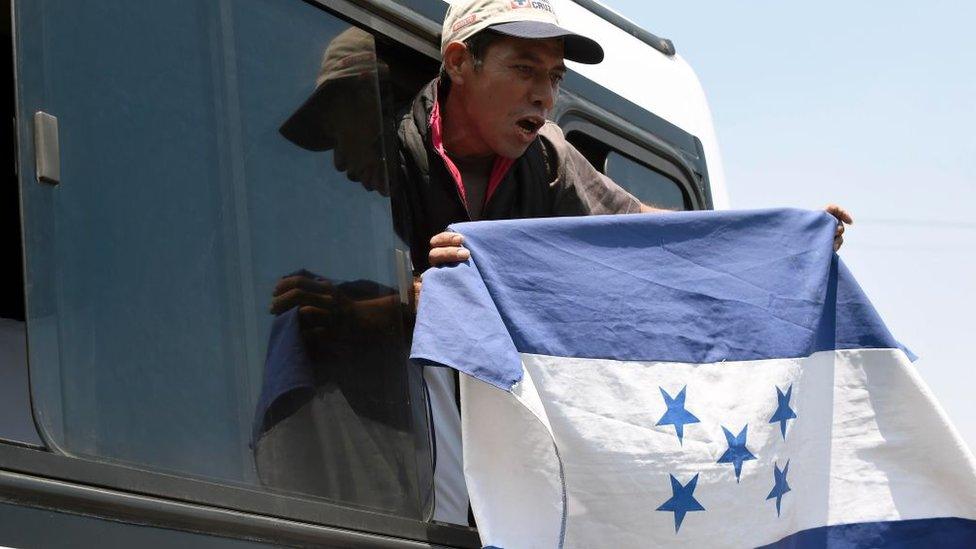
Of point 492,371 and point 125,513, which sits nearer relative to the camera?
point 125,513

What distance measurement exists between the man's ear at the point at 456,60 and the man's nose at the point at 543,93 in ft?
0.56

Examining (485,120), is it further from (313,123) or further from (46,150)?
(46,150)

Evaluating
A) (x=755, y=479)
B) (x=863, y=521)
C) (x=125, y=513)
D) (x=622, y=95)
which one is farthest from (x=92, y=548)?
(x=622, y=95)

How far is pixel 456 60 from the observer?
3430 mm

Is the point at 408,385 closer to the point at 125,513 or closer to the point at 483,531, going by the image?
the point at 483,531

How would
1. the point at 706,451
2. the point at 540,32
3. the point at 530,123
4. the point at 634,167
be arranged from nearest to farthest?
1. the point at 706,451
2. the point at 540,32
3. the point at 530,123
4. the point at 634,167

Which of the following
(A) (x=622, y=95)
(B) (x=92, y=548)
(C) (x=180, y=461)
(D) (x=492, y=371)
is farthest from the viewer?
(A) (x=622, y=95)

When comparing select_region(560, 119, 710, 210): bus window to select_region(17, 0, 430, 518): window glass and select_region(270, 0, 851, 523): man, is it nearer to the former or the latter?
select_region(270, 0, 851, 523): man

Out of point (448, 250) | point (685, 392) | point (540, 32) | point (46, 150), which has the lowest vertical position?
point (685, 392)

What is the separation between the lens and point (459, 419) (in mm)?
3186

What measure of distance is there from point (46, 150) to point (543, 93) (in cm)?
142

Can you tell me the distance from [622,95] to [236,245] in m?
2.09

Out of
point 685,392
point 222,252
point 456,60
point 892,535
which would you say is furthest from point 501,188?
point 892,535

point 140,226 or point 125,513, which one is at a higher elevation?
point 140,226
